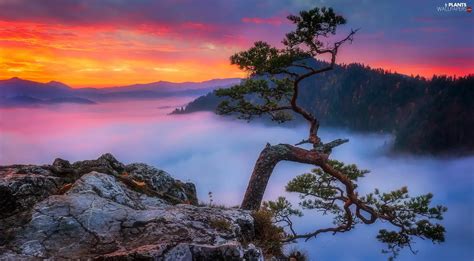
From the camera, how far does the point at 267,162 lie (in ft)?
41.1

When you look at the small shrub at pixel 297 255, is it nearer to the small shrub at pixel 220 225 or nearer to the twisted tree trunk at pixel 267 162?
the small shrub at pixel 220 225

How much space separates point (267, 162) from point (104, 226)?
7422mm

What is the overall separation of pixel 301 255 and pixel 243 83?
8516 millimetres

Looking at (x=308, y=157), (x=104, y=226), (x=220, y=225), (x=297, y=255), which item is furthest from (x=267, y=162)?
(x=104, y=226)

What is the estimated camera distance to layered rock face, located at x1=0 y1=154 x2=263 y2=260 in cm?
505

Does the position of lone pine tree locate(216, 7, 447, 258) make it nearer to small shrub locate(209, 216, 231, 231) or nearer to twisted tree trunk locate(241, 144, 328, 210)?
twisted tree trunk locate(241, 144, 328, 210)

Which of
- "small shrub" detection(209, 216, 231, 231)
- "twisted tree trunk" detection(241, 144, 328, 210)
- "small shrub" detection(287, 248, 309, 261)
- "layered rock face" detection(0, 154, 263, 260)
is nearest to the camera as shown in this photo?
"layered rock face" detection(0, 154, 263, 260)

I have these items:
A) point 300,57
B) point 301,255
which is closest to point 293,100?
point 300,57

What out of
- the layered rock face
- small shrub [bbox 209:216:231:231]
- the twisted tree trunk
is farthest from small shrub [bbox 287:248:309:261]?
the twisted tree trunk

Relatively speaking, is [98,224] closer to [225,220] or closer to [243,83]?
[225,220]

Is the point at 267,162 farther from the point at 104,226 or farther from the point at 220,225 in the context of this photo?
the point at 104,226

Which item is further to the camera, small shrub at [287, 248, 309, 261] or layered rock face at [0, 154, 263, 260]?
small shrub at [287, 248, 309, 261]

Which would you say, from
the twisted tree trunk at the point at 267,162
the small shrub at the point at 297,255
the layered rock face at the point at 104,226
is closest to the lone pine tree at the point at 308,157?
the twisted tree trunk at the point at 267,162

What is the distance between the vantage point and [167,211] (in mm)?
6297
